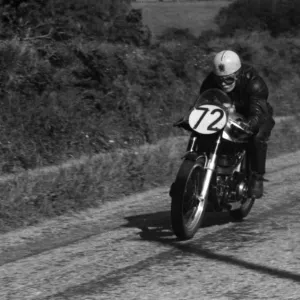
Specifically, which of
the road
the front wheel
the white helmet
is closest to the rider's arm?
the white helmet

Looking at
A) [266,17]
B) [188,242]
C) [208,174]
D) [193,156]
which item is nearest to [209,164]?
[208,174]

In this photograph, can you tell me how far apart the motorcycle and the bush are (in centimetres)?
2509

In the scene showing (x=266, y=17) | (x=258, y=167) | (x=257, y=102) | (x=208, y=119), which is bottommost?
(x=258, y=167)

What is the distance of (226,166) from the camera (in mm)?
7340

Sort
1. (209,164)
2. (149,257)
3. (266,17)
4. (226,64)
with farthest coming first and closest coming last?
(266,17) → (226,64) → (209,164) → (149,257)

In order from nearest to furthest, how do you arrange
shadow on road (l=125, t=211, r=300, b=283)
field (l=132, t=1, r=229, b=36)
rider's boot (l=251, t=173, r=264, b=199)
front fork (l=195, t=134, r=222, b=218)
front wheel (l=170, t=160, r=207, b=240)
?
shadow on road (l=125, t=211, r=300, b=283) < front wheel (l=170, t=160, r=207, b=240) < front fork (l=195, t=134, r=222, b=218) < rider's boot (l=251, t=173, r=264, b=199) < field (l=132, t=1, r=229, b=36)

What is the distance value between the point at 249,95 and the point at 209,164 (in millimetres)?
858

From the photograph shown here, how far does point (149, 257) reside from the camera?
636 centimetres

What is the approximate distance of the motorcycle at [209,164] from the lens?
6727 millimetres

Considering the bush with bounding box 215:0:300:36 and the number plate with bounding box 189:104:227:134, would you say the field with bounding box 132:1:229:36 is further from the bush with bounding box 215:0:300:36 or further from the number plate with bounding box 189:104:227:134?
the number plate with bounding box 189:104:227:134

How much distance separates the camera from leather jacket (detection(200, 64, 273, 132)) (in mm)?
7254

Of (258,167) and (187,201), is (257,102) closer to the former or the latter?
(258,167)

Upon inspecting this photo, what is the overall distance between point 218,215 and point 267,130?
4.26 ft

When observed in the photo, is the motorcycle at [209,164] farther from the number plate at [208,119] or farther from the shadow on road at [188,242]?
the shadow on road at [188,242]
